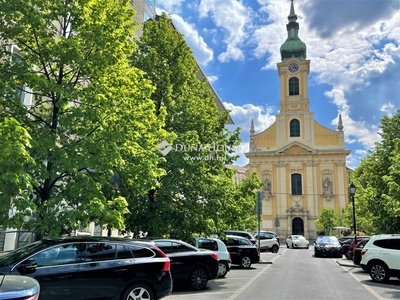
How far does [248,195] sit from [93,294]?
931cm

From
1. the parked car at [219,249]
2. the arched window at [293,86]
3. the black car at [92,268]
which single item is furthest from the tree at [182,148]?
the arched window at [293,86]

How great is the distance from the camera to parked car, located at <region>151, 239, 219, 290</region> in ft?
35.9

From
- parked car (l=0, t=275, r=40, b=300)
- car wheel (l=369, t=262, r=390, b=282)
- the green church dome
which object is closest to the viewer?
parked car (l=0, t=275, r=40, b=300)

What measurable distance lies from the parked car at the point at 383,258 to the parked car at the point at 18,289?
43.0 feet

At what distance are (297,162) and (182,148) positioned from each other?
175ft

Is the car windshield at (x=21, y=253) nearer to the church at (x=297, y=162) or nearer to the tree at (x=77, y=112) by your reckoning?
the tree at (x=77, y=112)

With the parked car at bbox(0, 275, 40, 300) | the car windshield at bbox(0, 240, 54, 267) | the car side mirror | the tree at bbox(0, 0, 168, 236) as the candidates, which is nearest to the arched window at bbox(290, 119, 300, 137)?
the tree at bbox(0, 0, 168, 236)

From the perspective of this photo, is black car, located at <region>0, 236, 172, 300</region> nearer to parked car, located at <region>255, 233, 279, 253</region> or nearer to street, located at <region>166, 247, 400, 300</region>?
street, located at <region>166, 247, 400, 300</region>

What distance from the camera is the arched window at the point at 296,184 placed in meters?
64.2

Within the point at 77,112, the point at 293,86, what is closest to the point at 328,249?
the point at 77,112

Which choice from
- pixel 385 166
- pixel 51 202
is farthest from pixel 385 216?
pixel 51 202

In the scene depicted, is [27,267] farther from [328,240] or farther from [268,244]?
[268,244]

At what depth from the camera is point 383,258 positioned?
547 inches

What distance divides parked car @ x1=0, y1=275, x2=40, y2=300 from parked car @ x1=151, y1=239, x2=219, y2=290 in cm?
661
